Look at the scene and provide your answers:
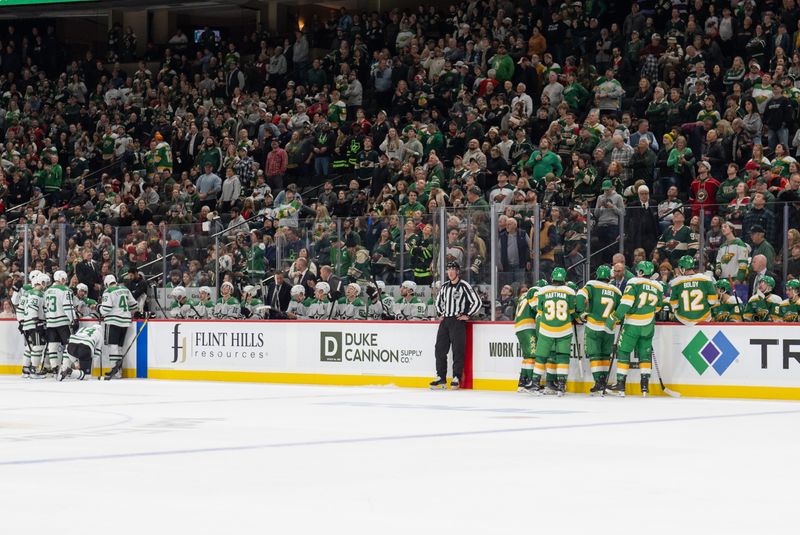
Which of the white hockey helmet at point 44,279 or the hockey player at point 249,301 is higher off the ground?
the white hockey helmet at point 44,279

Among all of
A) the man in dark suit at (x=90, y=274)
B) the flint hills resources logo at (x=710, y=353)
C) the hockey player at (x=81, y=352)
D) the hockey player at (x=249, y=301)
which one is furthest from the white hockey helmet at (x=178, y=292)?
the flint hills resources logo at (x=710, y=353)

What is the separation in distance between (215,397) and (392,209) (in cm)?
493

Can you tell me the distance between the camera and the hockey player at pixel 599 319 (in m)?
16.5

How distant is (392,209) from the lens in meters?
20.2

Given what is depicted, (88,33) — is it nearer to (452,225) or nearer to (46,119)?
(46,119)

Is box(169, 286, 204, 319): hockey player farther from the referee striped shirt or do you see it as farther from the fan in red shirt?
the fan in red shirt

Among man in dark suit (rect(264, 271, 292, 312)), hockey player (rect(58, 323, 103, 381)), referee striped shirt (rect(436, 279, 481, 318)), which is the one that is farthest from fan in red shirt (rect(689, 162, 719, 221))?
hockey player (rect(58, 323, 103, 381))

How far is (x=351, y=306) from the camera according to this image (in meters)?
19.0

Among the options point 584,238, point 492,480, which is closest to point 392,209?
point 584,238

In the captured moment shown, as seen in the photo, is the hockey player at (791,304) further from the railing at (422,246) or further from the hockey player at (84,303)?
the hockey player at (84,303)

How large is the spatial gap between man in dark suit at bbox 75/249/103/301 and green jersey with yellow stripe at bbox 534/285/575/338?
7.87m

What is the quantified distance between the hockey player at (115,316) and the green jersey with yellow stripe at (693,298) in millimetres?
8424

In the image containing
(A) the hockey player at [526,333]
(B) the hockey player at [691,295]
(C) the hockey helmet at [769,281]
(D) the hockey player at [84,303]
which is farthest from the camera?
(D) the hockey player at [84,303]

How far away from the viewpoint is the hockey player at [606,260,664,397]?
1623cm
